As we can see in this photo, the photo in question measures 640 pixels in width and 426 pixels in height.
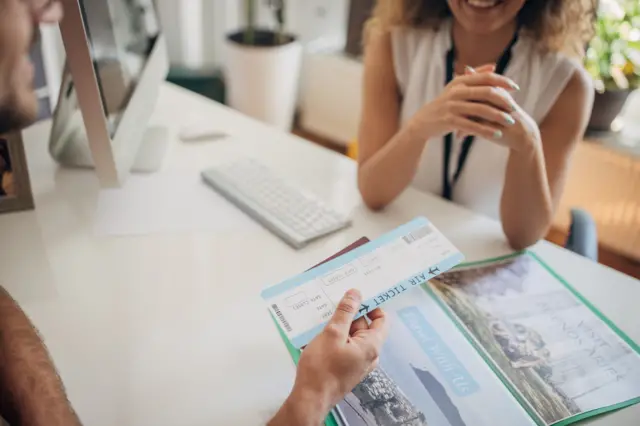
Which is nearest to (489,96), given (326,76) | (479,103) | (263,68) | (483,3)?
(479,103)

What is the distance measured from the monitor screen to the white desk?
0.21m

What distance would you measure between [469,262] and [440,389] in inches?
11.6

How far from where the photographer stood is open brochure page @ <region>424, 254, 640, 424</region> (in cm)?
72

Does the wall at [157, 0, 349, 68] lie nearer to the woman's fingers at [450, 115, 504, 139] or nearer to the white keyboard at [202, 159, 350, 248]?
the white keyboard at [202, 159, 350, 248]

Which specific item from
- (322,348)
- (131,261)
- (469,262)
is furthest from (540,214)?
(131,261)

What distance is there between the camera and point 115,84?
3.19 feet

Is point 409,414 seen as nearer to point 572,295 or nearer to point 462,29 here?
point 572,295

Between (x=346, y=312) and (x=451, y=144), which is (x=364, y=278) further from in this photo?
(x=451, y=144)

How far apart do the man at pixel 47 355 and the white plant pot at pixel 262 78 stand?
1.70 metres

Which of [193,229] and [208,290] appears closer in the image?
[208,290]

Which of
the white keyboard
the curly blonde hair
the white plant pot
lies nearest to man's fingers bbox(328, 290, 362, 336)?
the white keyboard

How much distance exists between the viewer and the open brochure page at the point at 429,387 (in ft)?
2.21

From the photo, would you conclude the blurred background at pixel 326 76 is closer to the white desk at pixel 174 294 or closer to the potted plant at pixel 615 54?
the potted plant at pixel 615 54

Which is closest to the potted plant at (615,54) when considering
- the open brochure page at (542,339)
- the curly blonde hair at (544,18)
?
the curly blonde hair at (544,18)
